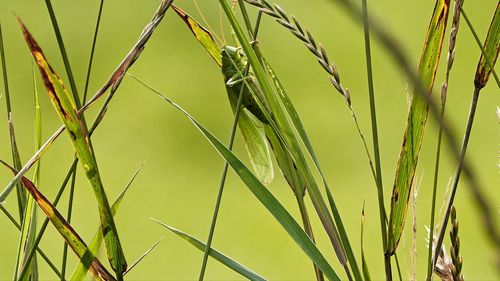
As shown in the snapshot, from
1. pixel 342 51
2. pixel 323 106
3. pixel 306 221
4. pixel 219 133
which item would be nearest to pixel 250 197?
pixel 219 133

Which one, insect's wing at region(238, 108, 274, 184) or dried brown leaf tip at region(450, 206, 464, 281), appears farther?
insect's wing at region(238, 108, 274, 184)

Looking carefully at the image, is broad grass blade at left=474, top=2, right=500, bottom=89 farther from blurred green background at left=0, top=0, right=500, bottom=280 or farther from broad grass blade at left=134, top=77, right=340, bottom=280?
blurred green background at left=0, top=0, right=500, bottom=280

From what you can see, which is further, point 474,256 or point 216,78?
point 216,78

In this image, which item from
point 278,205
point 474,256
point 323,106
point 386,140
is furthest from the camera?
point 323,106

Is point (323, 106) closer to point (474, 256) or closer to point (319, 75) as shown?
point (319, 75)

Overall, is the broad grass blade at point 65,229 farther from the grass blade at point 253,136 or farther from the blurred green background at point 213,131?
the blurred green background at point 213,131

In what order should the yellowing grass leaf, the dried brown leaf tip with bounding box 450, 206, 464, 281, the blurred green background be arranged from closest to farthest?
the dried brown leaf tip with bounding box 450, 206, 464, 281
the yellowing grass leaf
the blurred green background

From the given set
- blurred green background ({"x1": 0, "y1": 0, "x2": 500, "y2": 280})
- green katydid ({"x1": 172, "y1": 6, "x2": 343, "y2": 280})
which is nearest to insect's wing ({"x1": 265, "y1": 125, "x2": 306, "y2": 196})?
green katydid ({"x1": 172, "y1": 6, "x2": 343, "y2": 280})
